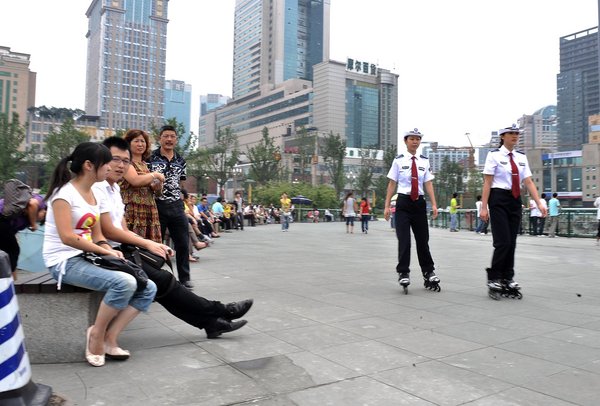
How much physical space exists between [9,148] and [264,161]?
1004 inches

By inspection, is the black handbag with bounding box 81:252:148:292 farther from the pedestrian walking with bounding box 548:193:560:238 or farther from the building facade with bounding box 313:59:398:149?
the building facade with bounding box 313:59:398:149

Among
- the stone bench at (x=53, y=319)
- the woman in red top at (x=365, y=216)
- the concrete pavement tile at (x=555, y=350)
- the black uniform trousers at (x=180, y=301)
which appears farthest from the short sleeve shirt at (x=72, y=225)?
the woman in red top at (x=365, y=216)

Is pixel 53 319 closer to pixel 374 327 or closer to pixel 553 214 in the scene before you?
pixel 374 327

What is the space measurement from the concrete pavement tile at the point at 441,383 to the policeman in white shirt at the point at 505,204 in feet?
8.47

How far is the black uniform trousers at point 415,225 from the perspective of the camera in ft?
Result: 18.7

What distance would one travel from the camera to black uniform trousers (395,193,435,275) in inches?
225

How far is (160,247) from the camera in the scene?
3566 mm

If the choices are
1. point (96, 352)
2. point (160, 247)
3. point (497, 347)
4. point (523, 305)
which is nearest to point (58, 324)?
point (96, 352)

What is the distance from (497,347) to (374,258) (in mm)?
5987

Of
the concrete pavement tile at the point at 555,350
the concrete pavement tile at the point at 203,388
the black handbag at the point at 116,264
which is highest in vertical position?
the black handbag at the point at 116,264

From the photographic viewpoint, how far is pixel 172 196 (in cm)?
532

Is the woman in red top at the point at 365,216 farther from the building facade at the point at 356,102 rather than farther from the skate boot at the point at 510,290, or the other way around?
the building facade at the point at 356,102

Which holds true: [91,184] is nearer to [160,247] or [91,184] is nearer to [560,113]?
[160,247]

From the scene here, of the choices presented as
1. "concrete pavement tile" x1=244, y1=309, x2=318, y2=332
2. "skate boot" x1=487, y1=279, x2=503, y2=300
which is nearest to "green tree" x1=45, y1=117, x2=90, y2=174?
"concrete pavement tile" x1=244, y1=309, x2=318, y2=332
